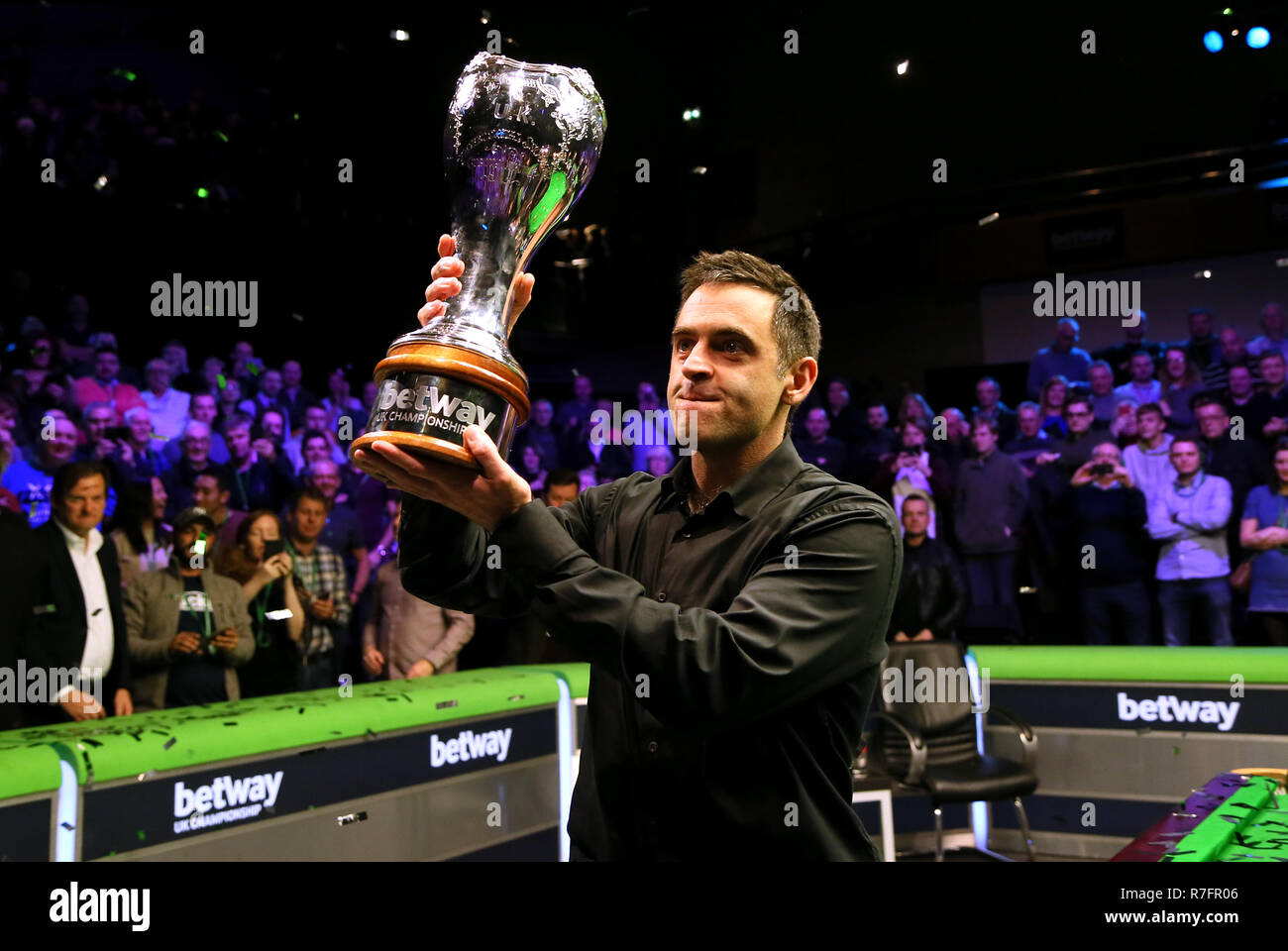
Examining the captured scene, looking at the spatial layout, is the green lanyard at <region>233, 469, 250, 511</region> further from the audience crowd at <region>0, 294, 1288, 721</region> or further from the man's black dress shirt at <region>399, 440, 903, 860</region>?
the man's black dress shirt at <region>399, 440, 903, 860</region>

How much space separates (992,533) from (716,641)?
21.4ft

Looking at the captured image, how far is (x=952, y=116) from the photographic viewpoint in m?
11.9

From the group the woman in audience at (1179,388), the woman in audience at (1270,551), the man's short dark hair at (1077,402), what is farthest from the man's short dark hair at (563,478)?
the woman in audience at (1179,388)

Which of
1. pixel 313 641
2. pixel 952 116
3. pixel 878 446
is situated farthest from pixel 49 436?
pixel 952 116

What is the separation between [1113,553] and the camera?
700cm

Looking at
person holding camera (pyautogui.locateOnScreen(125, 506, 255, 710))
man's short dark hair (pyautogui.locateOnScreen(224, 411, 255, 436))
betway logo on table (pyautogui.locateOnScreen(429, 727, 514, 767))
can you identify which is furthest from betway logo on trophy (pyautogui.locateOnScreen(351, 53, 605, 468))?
man's short dark hair (pyautogui.locateOnScreen(224, 411, 255, 436))

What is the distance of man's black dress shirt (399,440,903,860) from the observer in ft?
4.41

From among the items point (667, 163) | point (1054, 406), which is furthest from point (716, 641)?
point (667, 163)

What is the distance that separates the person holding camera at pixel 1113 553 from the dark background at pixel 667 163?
2778 mm

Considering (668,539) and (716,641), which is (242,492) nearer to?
(668,539)

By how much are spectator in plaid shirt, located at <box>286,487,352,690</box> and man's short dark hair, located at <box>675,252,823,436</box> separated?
4367 mm

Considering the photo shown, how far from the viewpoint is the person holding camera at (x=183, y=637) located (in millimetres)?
4980
